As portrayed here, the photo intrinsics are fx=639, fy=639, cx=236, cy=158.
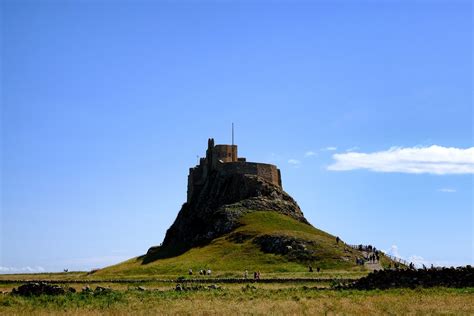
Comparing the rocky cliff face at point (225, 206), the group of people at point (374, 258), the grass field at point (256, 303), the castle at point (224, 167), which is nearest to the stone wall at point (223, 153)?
the castle at point (224, 167)

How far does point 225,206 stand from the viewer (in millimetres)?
120500

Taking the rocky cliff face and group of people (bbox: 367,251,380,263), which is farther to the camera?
the rocky cliff face

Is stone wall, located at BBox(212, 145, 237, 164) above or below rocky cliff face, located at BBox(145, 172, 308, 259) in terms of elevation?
above

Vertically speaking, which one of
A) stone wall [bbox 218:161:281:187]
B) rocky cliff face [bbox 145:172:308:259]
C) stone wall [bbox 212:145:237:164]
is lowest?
rocky cliff face [bbox 145:172:308:259]

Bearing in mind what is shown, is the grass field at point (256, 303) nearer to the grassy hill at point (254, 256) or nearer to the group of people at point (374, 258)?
the grassy hill at point (254, 256)

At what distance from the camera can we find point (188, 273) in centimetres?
8819

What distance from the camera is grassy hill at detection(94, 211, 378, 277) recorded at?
89.2m

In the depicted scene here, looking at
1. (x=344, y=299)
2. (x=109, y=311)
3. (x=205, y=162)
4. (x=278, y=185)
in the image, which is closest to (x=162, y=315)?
(x=109, y=311)

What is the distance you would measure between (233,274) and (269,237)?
2199cm

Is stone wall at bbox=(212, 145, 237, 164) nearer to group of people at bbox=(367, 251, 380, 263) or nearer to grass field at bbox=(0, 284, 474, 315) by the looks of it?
group of people at bbox=(367, 251, 380, 263)

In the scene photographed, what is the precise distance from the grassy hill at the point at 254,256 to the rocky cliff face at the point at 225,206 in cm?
405

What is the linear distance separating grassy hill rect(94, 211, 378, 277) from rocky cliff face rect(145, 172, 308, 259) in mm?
4047

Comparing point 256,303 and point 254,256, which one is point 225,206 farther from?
point 256,303

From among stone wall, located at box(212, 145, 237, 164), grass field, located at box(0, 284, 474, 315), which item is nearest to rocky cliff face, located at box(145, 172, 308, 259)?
stone wall, located at box(212, 145, 237, 164)
